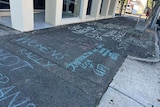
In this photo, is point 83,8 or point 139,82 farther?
point 83,8

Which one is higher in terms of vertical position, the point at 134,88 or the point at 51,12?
the point at 51,12

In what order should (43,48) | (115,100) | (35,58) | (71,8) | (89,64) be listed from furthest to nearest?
(71,8), (43,48), (89,64), (35,58), (115,100)

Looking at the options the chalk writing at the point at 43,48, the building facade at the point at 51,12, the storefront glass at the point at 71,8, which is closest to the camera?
the chalk writing at the point at 43,48

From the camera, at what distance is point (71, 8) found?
966 centimetres

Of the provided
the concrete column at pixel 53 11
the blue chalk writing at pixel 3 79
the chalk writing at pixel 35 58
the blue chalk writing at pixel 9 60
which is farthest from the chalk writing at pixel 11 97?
the concrete column at pixel 53 11

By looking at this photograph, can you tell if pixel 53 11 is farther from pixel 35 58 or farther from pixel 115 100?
pixel 115 100

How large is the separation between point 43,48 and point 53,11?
309 cm

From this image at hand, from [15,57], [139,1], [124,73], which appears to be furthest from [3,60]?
[139,1]

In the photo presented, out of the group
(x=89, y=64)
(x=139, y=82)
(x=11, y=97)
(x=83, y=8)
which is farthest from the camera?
(x=83, y=8)

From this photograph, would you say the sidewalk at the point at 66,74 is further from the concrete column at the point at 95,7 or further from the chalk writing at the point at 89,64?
the concrete column at the point at 95,7

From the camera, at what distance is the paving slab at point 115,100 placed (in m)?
2.65

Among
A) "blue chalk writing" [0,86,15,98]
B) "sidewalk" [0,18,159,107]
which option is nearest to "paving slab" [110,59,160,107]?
"sidewalk" [0,18,159,107]

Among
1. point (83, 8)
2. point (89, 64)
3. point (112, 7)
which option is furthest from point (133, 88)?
point (112, 7)

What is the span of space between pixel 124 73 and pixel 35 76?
250cm
